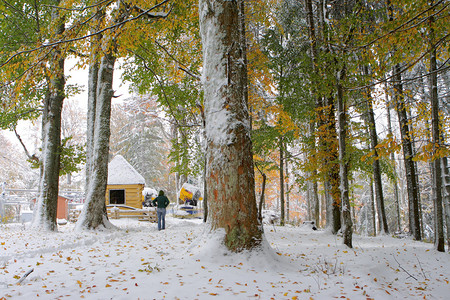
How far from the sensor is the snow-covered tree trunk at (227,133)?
16.6ft

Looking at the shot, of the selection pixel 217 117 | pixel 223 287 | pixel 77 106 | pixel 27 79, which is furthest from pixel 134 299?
pixel 77 106

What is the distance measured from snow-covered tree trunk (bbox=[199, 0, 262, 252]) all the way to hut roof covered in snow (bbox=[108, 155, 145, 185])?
55.9 feet

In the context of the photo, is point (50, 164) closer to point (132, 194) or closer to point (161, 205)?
point (161, 205)

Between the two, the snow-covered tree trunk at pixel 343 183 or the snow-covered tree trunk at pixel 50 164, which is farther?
the snow-covered tree trunk at pixel 50 164

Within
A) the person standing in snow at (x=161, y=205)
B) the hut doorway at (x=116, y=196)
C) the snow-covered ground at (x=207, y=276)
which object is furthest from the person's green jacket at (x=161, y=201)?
the hut doorway at (x=116, y=196)

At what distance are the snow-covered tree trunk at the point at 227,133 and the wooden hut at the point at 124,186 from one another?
17.0 m

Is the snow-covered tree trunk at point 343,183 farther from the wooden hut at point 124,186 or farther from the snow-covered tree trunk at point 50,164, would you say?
the wooden hut at point 124,186

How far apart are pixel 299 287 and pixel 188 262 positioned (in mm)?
1752

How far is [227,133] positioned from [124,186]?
18.1 meters

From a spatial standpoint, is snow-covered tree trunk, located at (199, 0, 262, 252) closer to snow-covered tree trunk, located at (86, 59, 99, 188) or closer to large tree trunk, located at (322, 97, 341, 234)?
large tree trunk, located at (322, 97, 341, 234)

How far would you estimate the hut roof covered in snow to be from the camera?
69.5 feet

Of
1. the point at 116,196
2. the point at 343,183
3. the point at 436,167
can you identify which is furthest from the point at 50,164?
the point at 436,167

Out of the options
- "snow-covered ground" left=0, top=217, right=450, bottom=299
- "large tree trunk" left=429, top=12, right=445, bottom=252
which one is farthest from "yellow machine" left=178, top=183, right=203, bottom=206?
"large tree trunk" left=429, top=12, right=445, bottom=252

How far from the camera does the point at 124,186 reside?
70.5 feet
